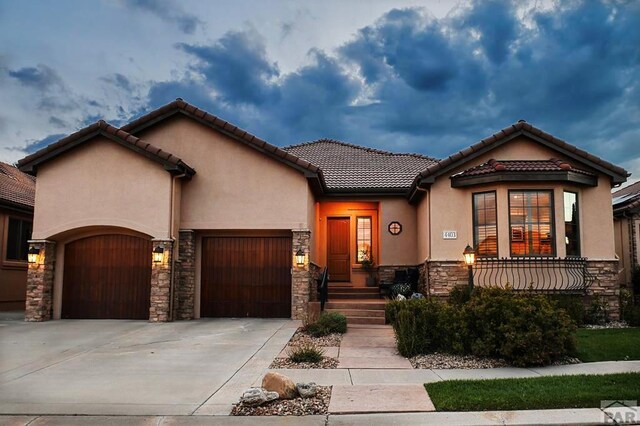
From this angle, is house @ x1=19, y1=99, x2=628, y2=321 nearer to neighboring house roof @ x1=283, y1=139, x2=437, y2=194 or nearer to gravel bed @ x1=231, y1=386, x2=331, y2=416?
neighboring house roof @ x1=283, y1=139, x2=437, y2=194

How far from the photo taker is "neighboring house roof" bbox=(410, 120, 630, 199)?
13484 mm

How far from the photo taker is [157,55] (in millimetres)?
14188

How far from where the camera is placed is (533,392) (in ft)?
20.9

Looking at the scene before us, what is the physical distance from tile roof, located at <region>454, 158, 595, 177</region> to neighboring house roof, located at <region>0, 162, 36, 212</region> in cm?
1469

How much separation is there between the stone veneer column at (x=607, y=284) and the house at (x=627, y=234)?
2420 millimetres

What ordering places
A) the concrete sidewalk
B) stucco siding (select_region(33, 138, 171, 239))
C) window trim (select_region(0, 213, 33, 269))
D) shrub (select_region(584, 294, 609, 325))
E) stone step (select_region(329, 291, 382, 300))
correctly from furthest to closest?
window trim (select_region(0, 213, 33, 269)) < stone step (select_region(329, 291, 382, 300)) < stucco siding (select_region(33, 138, 171, 239)) < shrub (select_region(584, 294, 609, 325)) < the concrete sidewalk

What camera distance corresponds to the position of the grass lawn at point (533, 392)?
19.5 feet

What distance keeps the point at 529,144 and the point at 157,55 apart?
1094 centimetres

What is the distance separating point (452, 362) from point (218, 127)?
9.25m

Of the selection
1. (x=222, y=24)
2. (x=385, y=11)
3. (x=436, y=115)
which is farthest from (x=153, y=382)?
(x=436, y=115)

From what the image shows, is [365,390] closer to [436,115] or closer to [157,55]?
[157,55]

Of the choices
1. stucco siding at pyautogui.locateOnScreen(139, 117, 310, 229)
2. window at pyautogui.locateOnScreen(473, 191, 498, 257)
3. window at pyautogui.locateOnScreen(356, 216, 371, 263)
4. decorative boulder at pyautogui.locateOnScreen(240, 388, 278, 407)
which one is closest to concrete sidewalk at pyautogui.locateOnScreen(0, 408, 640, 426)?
decorative boulder at pyautogui.locateOnScreen(240, 388, 278, 407)

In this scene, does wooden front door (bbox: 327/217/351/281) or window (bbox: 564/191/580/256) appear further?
wooden front door (bbox: 327/217/351/281)

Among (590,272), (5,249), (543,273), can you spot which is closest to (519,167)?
(543,273)
